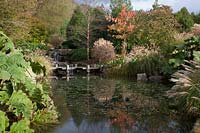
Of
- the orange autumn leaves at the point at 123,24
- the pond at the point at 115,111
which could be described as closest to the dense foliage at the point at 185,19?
the orange autumn leaves at the point at 123,24

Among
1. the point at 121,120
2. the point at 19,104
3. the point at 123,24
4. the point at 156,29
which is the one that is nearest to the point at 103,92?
the point at 121,120

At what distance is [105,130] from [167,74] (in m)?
10.9

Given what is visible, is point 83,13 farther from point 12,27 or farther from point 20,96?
point 20,96

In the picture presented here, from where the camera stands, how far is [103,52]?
1019 inches

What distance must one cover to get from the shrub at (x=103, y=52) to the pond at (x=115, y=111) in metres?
10.2

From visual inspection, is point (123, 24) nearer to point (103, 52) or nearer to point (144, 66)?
point (103, 52)

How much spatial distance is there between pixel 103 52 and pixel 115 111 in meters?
15.5

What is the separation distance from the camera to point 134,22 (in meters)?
28.0

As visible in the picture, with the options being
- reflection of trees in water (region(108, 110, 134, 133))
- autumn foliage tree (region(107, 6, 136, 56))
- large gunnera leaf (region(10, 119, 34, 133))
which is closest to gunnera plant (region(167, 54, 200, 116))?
reflection of trees in water (region(108, 110, 134, 133))

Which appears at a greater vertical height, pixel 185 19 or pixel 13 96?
pixel 185 19

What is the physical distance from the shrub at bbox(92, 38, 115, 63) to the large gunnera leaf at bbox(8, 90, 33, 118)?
740 inches

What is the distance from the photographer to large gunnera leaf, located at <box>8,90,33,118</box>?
21.6 ft

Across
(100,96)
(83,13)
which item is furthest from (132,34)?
(100,96)

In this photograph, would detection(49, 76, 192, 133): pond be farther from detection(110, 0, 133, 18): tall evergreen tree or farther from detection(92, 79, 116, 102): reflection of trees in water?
detection(110, 0, 133, 18): tall evergreen tree
